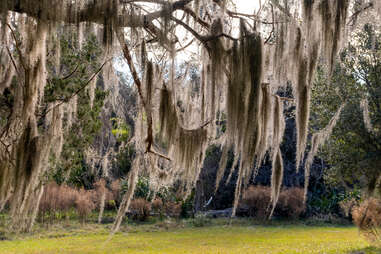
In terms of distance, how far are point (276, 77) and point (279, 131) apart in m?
0.43

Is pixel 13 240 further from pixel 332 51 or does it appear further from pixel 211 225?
pixel 332 51

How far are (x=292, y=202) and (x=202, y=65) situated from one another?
10393 mm

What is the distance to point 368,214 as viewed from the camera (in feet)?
22.6

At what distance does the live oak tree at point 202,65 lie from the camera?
2.52 m

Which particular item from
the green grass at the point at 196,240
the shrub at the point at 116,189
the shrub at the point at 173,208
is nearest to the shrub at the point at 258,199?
the green grass at the point at 196,240

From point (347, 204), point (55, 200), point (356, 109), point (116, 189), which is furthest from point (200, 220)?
point (356, 109)

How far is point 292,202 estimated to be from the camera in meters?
12.6

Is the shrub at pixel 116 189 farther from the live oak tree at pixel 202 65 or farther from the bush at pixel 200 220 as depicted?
the live oak tree at pixel 202 65

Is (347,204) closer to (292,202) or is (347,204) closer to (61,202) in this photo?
(292,202)

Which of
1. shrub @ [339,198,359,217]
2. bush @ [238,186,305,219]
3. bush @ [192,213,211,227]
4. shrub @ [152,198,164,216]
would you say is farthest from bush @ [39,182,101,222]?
shrub @ [339,198,359,217]

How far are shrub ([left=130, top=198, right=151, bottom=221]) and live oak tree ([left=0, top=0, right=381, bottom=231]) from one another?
356 inches

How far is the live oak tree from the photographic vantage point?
252cm

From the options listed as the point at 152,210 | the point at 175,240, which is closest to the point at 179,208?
the point at 152,210

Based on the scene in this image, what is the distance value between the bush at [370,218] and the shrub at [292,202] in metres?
5.40
